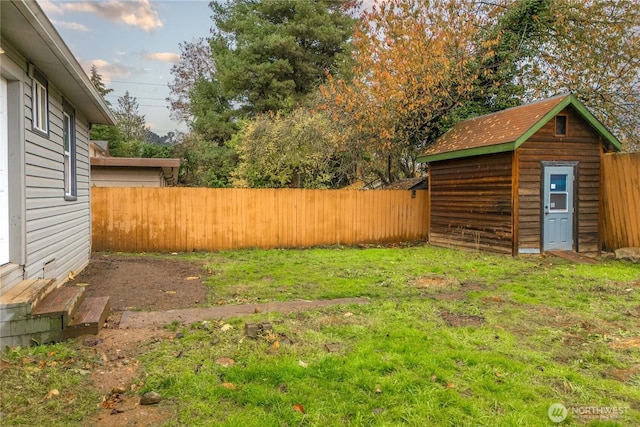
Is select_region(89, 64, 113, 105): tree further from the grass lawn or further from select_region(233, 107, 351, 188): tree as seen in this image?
the grass lawn

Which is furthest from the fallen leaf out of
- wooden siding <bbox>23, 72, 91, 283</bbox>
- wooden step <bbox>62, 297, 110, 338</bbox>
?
wooden siding <bbox>23, 72, 91, 283</bbox>

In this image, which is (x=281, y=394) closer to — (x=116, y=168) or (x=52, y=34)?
(x=52, y=34)

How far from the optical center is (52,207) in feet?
18.0

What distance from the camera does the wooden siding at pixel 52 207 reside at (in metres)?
4.53

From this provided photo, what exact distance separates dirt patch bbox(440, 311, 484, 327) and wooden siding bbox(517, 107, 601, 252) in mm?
5707

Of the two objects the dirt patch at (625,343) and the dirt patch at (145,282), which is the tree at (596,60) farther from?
the dirt patch at (145,282)

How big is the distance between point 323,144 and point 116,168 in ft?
25.2

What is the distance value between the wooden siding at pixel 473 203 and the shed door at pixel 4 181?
9636 millimetres

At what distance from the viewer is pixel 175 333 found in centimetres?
406

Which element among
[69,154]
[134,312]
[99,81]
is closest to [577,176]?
[134,312]

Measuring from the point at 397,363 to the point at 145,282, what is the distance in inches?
184

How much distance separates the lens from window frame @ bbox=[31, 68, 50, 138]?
4750 millimetres

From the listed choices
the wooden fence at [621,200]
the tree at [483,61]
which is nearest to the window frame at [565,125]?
the wooden fence at [621,200]

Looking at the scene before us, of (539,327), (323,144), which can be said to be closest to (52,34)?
(539,327)
